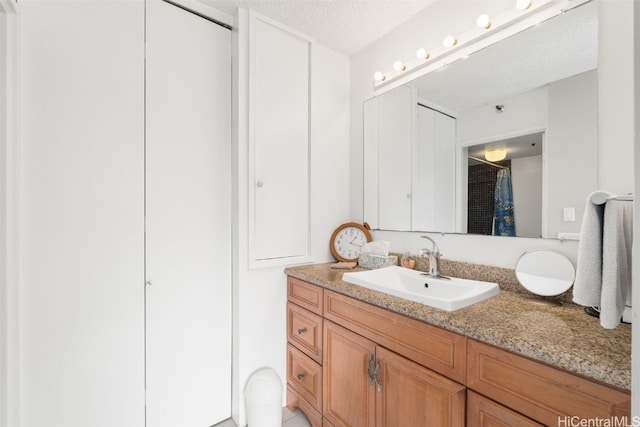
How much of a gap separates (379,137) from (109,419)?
85.8 inches

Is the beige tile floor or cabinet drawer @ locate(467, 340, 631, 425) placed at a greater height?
cabinet drawer @ locate(467, 340, 631, 425)

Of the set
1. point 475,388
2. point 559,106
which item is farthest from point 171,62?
point 475,388

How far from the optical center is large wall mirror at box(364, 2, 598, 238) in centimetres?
116

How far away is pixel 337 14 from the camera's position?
1.71 metres

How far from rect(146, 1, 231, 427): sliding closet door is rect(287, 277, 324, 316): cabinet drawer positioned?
0.39m

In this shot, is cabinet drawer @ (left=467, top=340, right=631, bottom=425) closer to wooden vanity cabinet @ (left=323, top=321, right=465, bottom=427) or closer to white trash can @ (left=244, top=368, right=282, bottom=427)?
wooden vanity cabinet @ (left=323, top=321, right=465, bottom=427)

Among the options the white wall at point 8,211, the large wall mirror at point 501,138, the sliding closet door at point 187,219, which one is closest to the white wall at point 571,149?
the large wall mirror at point 501,138

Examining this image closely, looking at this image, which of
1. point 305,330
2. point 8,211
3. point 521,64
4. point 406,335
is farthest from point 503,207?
point 8,211

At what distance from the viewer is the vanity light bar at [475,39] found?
4.07 feet

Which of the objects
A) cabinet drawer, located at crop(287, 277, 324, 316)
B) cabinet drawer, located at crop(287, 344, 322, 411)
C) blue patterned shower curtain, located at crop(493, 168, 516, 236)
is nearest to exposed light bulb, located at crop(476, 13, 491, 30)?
blue patterned shower curtain, located at crop(493, 168, 516, 236)

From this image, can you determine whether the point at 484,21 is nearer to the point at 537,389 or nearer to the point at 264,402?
the point at 537,389

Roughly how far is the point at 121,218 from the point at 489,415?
170 centimetres

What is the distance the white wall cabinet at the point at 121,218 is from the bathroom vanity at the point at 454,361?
2.24 ft

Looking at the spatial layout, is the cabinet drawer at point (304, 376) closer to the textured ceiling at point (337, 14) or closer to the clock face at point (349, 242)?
the clock face at point (349, 242)
